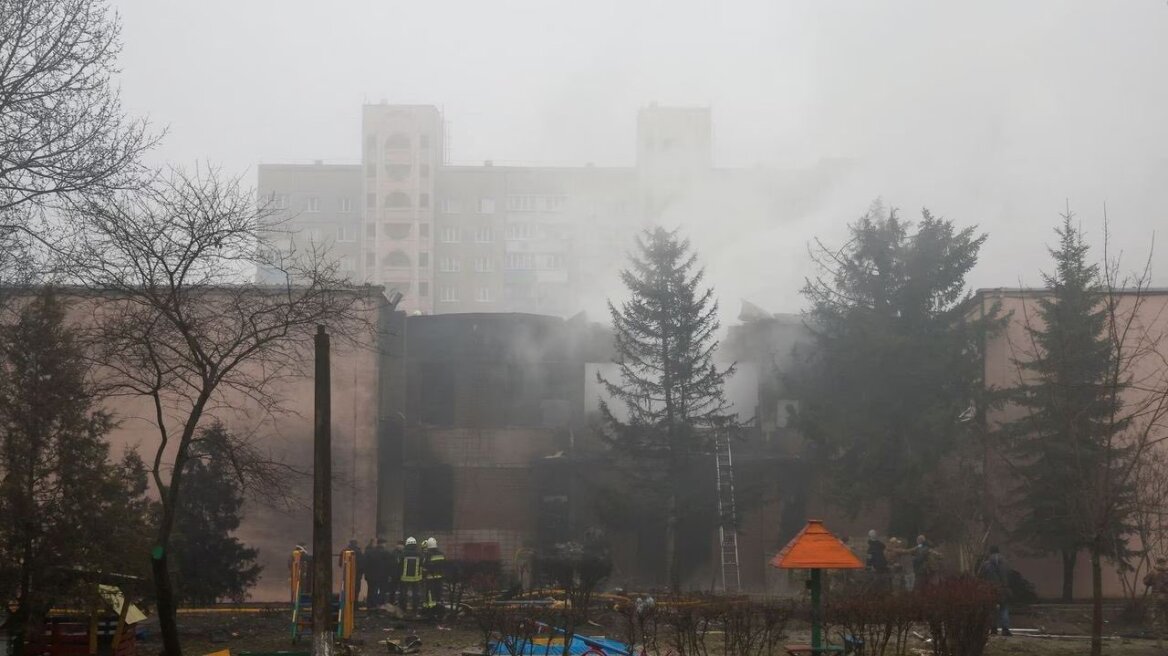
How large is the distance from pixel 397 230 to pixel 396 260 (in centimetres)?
223

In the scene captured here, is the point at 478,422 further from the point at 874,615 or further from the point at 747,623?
the point at 874,615

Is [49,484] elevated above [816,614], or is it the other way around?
[49,484]

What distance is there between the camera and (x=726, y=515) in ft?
100

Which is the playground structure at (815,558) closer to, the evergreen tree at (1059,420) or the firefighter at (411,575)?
the firefighter at (411,575)

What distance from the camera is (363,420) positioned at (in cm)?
3106

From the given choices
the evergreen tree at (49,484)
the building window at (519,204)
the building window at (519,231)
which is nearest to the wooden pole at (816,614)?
the evergreen tree at (49,484)

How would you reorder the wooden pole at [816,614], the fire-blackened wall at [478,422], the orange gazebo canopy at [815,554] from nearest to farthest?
the orange gazebo canopy at [815,554] < the wooden pole at [816,614] < the fire-blackened wall at [478,422]

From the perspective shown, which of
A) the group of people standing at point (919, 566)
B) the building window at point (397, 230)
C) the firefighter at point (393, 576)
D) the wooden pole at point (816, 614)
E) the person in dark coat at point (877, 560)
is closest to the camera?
the wooden pole at point (816, 614)

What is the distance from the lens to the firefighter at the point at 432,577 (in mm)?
21547

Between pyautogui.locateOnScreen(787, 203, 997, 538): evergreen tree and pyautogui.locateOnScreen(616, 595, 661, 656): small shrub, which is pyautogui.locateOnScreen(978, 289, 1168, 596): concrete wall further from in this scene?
pyautogui.locateOnScreen(616, 595, 661, 656): small shrub

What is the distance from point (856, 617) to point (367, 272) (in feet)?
241

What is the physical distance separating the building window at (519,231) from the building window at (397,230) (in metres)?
7.74

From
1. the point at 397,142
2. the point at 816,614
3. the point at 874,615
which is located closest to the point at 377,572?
the point at 874,615

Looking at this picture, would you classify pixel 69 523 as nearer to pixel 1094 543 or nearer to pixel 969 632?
pixel 969 632
